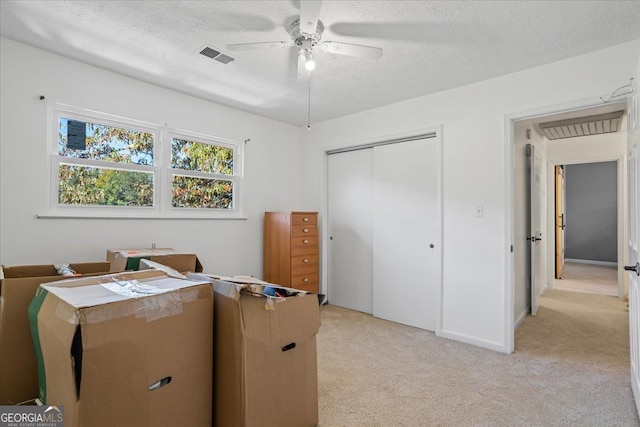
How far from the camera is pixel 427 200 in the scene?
3387 millimetres

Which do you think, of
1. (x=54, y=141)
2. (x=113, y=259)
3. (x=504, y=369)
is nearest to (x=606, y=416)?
(x=504, y=369)

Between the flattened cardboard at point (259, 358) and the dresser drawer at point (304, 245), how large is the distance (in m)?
2.23

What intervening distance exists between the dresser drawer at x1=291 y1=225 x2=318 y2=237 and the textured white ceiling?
5.13 feet

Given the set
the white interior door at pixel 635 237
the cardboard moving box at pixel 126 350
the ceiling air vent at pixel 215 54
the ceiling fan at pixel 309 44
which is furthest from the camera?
the ceiling air vent at pixel 215 54

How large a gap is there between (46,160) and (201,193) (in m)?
1.36

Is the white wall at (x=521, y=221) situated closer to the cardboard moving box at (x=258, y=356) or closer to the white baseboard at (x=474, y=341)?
the white baseboard at (x=474, y=341)

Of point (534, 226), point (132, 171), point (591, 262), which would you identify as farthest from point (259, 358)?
point (591, 262)

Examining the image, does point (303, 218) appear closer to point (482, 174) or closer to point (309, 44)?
point (482, 174)

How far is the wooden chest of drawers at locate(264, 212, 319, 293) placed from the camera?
375 cm

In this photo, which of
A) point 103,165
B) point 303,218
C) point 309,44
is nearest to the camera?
point 309,44

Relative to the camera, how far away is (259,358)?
1.34 metres

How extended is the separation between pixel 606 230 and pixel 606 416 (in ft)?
24.9

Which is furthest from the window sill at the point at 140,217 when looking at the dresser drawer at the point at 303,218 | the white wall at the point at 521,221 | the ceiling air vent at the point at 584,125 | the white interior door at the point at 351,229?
the ceiling air vent at the point at 584,125

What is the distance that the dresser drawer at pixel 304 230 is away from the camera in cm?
377
